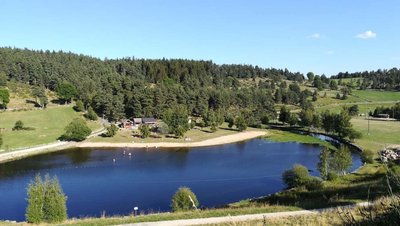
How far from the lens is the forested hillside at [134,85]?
13375 cm

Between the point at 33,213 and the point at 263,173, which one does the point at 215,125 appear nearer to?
the point at 263,173

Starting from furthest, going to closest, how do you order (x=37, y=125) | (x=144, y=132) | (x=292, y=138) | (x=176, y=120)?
(x=292, y=138), (x=176, y=120), (x=37, y=125), (x=144, y=132)

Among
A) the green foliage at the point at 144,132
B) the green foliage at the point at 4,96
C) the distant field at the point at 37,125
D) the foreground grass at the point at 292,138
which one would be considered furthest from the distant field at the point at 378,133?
the green foliage at the point at 4,96

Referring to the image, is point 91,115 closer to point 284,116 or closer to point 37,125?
point 37,125

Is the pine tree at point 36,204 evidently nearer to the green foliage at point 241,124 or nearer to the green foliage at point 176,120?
the green foliage at point 176,120

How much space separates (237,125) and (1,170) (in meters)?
Result: 70.2

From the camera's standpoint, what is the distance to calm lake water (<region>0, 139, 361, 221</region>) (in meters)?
55.1

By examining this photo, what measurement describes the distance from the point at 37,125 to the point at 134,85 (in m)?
44.2

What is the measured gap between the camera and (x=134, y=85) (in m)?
149

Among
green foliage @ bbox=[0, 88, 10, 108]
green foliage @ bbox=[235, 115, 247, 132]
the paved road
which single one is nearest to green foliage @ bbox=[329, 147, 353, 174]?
the paved road

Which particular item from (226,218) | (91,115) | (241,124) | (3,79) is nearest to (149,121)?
(91,115)

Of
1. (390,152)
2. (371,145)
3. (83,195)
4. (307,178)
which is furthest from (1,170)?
(371,145)

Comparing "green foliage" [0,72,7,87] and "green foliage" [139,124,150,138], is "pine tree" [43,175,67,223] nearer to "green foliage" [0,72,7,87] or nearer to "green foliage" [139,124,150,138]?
"green foliage" [139,124,150,138]

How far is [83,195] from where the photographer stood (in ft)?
193
